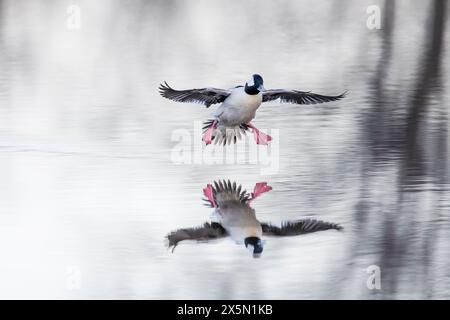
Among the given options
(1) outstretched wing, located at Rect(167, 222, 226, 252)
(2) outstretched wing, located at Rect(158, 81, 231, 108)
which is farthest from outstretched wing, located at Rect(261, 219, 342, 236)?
(2) outstretched wing, located at Rect(158, 81, 231, 108)

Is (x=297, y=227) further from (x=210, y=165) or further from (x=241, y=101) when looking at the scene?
(x=241, y=101)

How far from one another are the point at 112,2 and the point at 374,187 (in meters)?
2.60

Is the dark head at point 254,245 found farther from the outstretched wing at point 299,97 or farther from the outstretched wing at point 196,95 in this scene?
the outstretched wing at point 299,97

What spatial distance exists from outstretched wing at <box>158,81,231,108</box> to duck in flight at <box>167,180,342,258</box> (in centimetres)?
62

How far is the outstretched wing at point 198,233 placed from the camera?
398 cm

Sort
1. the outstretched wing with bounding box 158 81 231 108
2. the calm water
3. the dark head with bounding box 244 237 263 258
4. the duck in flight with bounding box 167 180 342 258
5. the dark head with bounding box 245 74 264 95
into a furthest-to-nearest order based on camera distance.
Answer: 1. the dark head with bounding box 245 74 264 95
2. the outstretched wing with bounding box 158 81 231 108
3. the duck in flight with bounding box 167 180 342 258
4. the dark head with bounding box 244 237 263 258
5. the calm water

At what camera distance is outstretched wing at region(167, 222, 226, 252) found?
13.0ft

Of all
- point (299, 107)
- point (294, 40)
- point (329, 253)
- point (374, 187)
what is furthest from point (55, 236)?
point (294, 40)

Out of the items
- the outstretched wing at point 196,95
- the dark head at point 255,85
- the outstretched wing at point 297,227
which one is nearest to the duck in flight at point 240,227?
the outstretched wing at point 297,227

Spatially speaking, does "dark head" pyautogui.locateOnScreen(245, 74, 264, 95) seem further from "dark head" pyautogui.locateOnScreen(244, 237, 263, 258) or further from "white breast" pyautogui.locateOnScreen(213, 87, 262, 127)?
"dark head" pyautogui.locateOnScreen(244, 237, 263, 258)

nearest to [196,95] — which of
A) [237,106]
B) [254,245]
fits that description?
[237,106]

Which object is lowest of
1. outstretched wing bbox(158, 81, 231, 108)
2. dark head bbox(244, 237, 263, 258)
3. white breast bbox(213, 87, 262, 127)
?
dark head bbox(244, 237, 263, 258)

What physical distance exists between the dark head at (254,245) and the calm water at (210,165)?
0.03m
